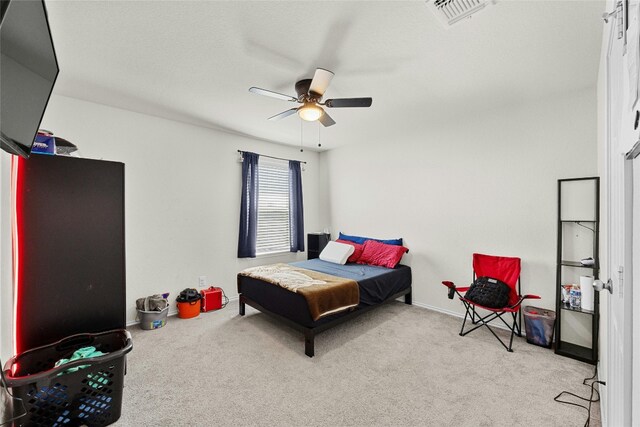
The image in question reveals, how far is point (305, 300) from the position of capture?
Answer: 2.69 m

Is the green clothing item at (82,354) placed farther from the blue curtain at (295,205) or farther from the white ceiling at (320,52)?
the blue curtain at (295,205)

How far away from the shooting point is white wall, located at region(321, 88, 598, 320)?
294 cm

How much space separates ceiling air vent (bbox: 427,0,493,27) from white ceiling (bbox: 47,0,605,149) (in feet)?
0.24

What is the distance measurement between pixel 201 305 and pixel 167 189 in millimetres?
1660

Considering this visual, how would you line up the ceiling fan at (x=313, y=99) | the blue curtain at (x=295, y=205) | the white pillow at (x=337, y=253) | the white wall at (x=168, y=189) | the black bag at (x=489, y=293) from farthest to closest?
the blue curtain at (x=295, y=205)
the white pillow at (x=337, y=253)
the white wall at (x=168, y=189)
the black bag at (x=489, y=293)
the ceiling fan at (x=313, y=99)

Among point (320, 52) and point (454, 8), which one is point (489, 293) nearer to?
point (454, 8)

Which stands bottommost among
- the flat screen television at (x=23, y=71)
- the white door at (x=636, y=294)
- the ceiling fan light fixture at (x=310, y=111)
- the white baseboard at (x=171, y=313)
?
the white baseboard at (x=171, y=313)

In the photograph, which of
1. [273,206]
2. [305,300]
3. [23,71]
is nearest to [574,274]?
[305,300]

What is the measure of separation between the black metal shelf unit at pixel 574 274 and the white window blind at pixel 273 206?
3.82 m

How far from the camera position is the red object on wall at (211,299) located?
3824 mm

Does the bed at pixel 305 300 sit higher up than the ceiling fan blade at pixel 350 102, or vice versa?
the ceiling fan blade at pixel 350 102

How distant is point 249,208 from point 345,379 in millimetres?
2944

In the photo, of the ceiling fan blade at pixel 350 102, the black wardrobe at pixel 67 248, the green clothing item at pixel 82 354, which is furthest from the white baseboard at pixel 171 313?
the ceiling fan blade at pixel 350 102

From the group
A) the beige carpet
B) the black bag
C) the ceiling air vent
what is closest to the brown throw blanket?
the beige carpet
